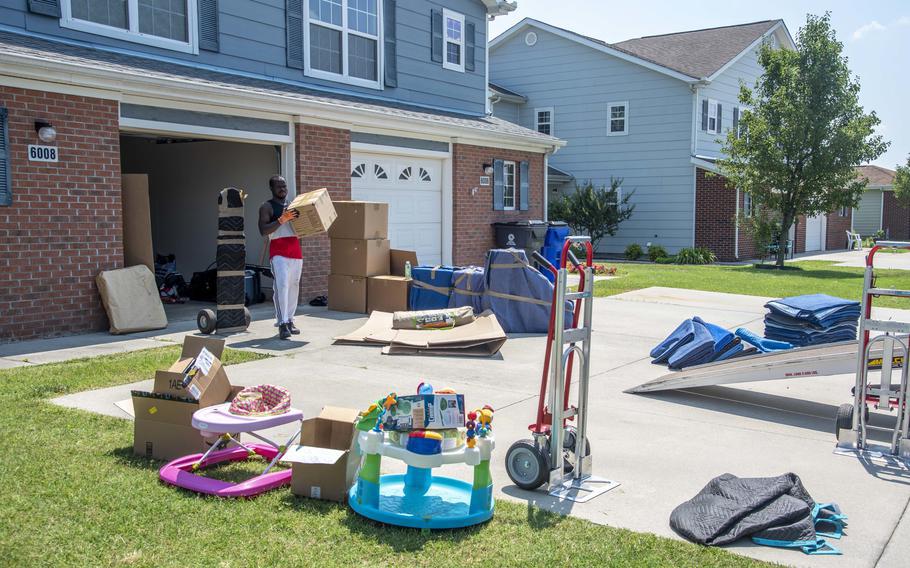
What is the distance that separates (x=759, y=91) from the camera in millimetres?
24312

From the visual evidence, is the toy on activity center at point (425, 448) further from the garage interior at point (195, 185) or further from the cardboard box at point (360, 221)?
the garage interior at point (195, 185)

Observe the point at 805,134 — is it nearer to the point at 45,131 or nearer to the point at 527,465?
the point at 45,131

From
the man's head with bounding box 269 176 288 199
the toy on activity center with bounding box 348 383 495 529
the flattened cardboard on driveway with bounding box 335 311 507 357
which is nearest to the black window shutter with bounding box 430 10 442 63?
the man's head with bounding box 269 176 288 199

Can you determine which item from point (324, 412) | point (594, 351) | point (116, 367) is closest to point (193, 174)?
point (116, 367)

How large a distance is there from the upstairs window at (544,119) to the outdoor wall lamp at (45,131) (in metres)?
21.1

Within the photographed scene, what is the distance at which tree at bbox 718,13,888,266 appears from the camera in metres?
22.6

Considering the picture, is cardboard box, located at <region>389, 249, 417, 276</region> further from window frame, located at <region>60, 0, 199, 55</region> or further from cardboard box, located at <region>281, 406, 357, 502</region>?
cardboard box, located at <region>281, 406, 357, 502</region>

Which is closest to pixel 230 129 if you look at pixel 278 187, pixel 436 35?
pixel 278 187

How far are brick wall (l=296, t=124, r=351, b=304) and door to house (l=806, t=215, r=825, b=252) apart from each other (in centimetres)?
2639

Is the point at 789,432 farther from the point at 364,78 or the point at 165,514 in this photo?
the point at 364,78

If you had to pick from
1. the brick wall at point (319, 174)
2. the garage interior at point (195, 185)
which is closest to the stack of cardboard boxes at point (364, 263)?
the brick wall at point (319, 174)

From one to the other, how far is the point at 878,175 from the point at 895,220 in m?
3.38

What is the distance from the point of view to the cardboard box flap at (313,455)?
4.38 meters

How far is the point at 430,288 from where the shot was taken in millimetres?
11383
